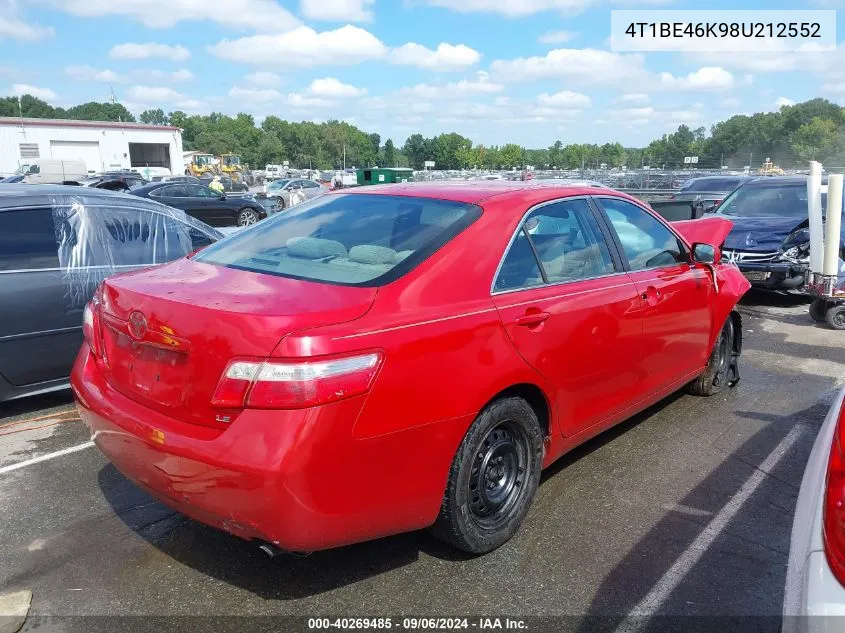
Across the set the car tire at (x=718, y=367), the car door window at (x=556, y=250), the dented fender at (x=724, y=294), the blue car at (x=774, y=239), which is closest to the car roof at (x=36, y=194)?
the car door window at (x=556, y=250)

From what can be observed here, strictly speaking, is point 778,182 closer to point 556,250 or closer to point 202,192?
point 556,250

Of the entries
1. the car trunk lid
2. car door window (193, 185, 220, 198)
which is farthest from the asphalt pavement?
car door window (193, 185, 220, 198)

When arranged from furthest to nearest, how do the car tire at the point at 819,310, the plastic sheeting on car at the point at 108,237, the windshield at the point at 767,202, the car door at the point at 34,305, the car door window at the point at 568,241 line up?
the windshield at the point at 767,202 < the car tire at the point at 819,310 < the plastic sheeting on car at the point at 108,237 < the car door at the point at 34,305 < the car door window at the point at 568,241

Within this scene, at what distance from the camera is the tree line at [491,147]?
55.8 m

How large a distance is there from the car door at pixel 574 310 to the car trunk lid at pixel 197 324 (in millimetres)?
833

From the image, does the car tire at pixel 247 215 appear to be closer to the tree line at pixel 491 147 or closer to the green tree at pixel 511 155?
the tree line at pixel 491 147

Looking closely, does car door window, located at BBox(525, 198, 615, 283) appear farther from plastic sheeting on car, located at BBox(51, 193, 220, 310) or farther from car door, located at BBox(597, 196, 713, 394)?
plastic sheeting on car, located at BBox(51, 193, 220, 310)

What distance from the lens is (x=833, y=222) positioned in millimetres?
6617

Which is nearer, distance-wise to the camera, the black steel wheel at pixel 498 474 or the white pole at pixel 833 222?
the black steel wheel at pixel 498 474

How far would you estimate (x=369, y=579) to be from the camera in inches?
113

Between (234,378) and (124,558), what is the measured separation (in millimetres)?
1323

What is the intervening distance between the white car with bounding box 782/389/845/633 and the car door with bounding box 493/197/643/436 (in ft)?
4.17

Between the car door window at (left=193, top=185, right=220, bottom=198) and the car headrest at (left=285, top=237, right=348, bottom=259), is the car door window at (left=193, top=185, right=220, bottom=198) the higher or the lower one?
the higher one

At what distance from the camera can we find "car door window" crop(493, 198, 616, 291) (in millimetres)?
3117
